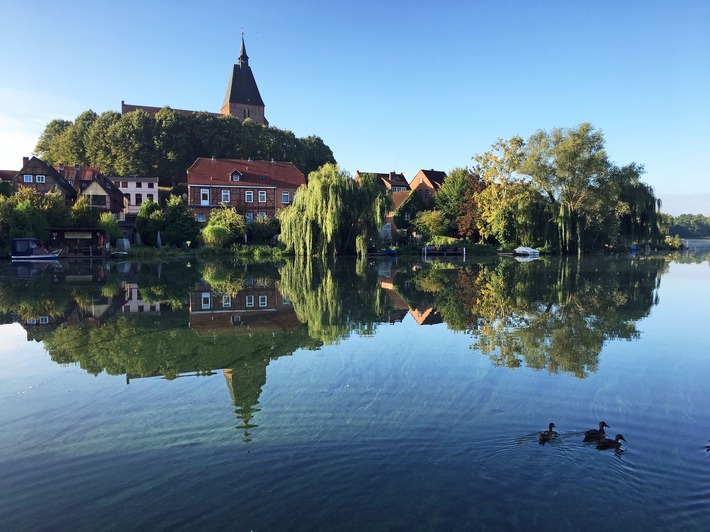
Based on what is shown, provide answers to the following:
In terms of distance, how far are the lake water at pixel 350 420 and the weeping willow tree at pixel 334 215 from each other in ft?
81.0

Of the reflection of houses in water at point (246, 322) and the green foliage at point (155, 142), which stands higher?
the green foliage at point (155, 142)

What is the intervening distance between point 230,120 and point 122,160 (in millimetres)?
16591

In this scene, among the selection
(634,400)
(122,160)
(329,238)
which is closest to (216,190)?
(122,160)

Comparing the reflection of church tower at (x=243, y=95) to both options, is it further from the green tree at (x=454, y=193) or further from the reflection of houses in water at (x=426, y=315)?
the reflection of houses in water at (x=426, y=315)

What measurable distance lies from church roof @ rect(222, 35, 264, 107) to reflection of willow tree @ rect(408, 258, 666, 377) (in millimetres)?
→ 79260

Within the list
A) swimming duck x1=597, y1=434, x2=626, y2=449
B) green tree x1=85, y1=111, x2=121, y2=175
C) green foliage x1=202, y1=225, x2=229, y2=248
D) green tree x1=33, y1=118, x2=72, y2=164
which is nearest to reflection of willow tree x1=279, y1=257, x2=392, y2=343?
swimming duck x1=597, y1=434, x2=626, y2=449

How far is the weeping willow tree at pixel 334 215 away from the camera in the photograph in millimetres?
39344

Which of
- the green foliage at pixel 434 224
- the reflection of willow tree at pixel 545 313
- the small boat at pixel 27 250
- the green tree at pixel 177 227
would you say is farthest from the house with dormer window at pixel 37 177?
the reflection of willow tree at pixel 545 313

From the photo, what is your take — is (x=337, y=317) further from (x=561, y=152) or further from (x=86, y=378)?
(x=561, y=152)

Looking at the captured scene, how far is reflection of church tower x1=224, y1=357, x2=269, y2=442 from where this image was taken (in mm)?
7043

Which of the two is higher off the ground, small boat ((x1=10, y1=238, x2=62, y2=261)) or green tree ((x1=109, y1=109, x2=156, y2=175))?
green tree ((x1=109, y1=109, x2=156, y2=175))

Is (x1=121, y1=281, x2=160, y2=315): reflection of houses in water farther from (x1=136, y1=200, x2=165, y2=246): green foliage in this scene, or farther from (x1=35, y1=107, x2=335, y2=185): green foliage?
(x1=35, y1=107, x2=335, y2=185): green foliage

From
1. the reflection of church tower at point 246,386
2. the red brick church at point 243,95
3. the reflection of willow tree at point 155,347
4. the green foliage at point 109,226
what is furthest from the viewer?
the red brick church at point 243,95

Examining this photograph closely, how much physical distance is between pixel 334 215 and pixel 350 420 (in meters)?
32.9
